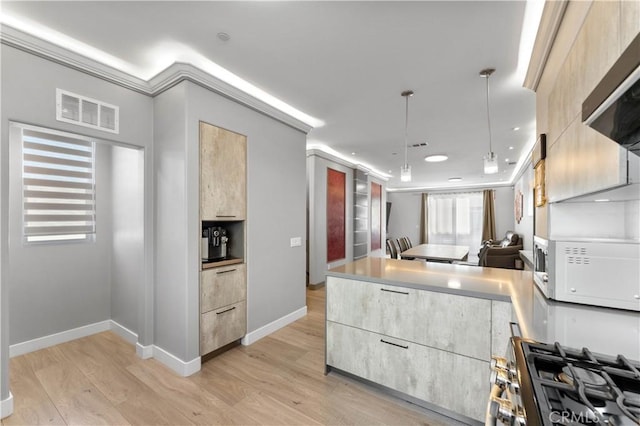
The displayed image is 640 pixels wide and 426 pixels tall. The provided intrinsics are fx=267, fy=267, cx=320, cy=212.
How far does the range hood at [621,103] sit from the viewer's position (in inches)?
22.8

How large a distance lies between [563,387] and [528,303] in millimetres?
869

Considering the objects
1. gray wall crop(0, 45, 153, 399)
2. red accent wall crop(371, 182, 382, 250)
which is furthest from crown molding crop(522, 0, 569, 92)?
red accent wall crop(371, 182, 382, 250)

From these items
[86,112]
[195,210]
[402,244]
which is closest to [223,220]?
[195,210]

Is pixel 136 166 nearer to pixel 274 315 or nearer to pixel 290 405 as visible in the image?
pixel 274 315

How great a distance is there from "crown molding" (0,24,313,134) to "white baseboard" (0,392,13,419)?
7.62 ft

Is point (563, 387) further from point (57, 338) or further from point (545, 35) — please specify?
point (57, 338)

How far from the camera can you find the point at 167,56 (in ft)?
7.04

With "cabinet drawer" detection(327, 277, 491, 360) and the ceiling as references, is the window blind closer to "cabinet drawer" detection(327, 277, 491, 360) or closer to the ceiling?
the ceiling

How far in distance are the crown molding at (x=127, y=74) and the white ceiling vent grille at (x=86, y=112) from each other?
0.22 m

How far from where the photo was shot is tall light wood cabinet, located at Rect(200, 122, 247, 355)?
7.75 feet

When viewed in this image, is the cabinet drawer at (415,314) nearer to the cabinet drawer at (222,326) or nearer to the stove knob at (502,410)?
the stove knob at (502,410)

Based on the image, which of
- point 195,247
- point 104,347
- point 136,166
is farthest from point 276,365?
point 136,166

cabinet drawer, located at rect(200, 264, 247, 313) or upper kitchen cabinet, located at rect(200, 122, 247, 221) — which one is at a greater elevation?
upper kitchen cabinet, located at rect(200, 122, 247, 221)

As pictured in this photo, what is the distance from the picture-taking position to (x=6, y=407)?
5.72 feet
